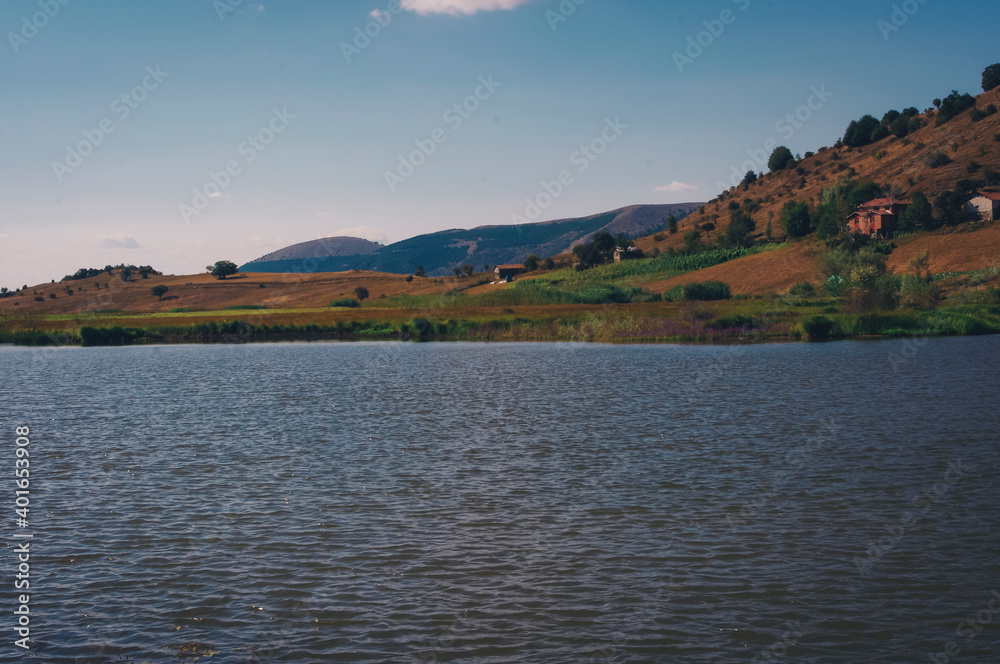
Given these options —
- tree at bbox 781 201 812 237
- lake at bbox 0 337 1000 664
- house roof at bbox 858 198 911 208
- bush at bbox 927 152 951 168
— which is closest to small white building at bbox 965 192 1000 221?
house roof at bbox 858 198 911 208

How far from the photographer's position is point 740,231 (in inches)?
6777

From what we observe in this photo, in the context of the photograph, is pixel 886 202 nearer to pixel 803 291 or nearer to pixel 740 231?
pixel 740 231

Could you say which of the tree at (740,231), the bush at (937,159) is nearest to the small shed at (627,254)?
the tree at (740,231)

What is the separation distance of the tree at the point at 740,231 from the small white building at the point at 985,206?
44.2m

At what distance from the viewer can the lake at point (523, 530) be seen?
11.7 meters

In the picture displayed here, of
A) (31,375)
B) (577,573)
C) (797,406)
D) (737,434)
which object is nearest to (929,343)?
(797,406)

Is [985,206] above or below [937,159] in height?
below

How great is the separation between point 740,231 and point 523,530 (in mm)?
166108

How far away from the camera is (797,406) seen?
32250mm

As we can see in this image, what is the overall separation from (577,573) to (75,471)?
16.4 metres

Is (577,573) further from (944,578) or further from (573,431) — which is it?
(573,431)

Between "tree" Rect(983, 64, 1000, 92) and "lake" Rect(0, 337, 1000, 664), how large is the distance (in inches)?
7309

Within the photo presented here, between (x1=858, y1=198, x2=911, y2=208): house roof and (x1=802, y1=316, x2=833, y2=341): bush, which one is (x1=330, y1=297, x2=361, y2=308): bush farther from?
(x1=858, y1=198, x2=911, y2=208): house roof

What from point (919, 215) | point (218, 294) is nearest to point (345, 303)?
point (218, 294)
